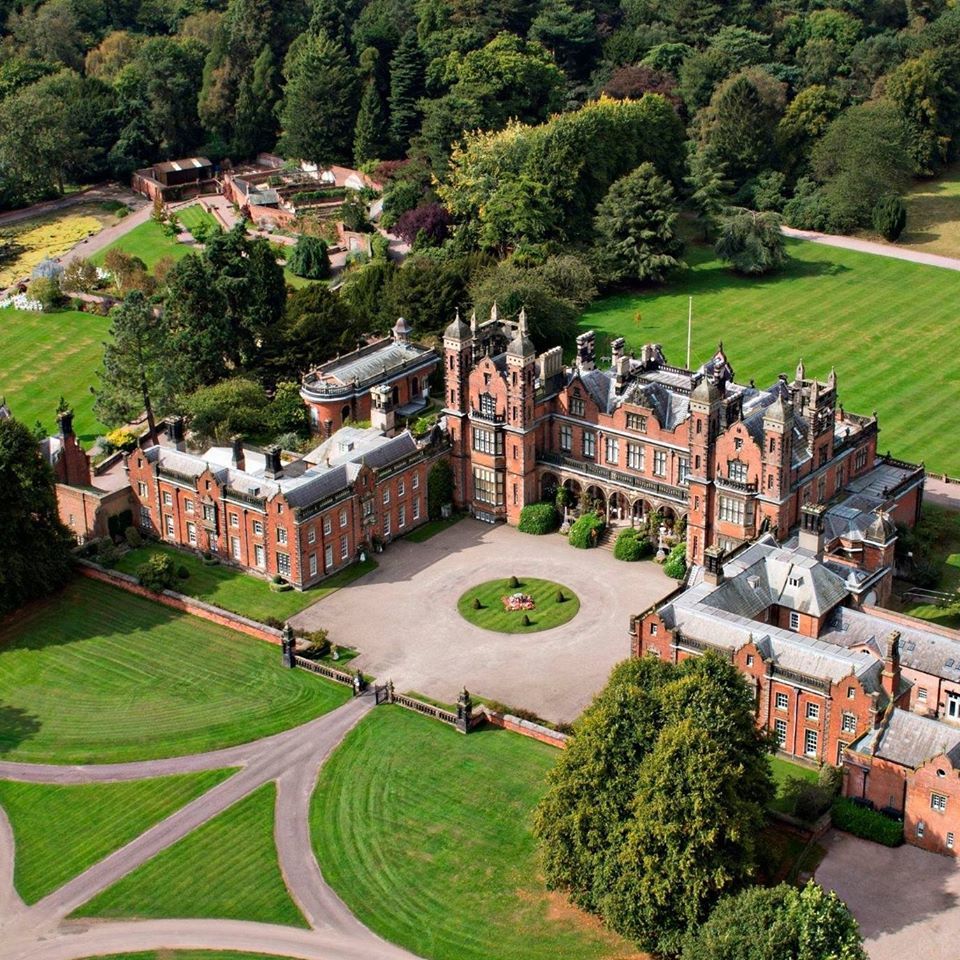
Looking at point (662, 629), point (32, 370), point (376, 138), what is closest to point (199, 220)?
point (376, 138)

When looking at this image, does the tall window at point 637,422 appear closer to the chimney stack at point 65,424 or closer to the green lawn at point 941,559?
the green lawn at point 941,559

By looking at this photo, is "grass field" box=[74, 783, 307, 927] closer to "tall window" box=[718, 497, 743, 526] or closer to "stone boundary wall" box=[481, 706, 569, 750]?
"stone boundary wall" box=[481, 706, 569, 750]

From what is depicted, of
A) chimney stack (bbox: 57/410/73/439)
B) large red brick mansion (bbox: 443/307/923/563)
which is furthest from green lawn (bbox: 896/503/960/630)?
chimney stack (bbox: 57/410/73/439)

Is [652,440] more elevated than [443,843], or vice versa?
[652,440]

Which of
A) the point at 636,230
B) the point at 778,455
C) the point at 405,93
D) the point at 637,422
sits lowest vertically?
the point at 636,230

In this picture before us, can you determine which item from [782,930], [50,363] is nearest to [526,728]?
[782,930]

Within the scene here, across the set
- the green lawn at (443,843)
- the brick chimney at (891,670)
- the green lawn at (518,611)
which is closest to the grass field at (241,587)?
the green lawn at (518,611)

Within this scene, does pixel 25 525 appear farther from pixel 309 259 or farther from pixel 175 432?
pixel 309 259
